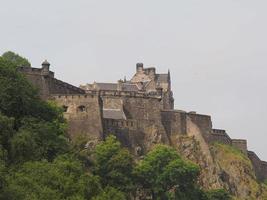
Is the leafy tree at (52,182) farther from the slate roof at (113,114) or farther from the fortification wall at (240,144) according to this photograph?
the fortification wall at (240,144)

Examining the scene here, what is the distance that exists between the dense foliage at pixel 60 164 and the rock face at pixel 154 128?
456 centimetres

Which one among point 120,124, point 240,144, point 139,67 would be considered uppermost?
point 139,67

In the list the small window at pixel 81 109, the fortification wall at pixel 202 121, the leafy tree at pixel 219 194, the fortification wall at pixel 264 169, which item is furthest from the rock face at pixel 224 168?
the small window at pixel 81 109

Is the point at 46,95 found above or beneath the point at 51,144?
above

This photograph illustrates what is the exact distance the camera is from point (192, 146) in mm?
105062

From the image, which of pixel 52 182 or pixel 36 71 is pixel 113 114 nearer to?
pixel 36 71

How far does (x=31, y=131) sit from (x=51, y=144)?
11.3 ft

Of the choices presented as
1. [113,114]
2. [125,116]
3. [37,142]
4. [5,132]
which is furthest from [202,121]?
[5,132]

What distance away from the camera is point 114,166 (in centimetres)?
8088

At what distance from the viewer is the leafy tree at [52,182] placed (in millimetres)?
51469

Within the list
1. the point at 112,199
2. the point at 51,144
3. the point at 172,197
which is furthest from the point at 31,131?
the point at 172,197

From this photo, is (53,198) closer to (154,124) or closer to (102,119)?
(102,119)

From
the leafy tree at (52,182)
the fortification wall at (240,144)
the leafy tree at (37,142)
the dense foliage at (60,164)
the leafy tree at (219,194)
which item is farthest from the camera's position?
the fortification wall at (240,144)

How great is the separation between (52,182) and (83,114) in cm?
3731
